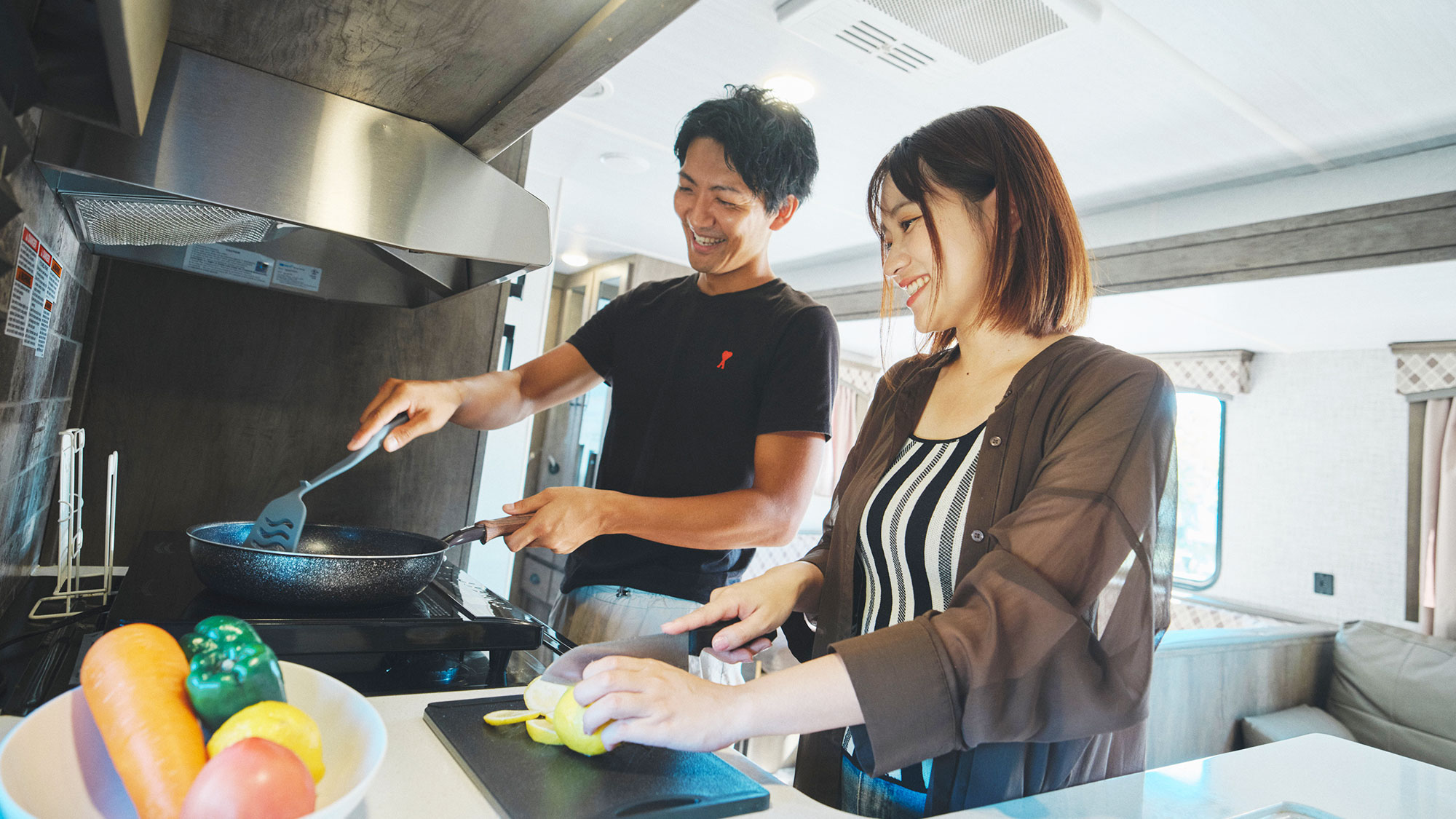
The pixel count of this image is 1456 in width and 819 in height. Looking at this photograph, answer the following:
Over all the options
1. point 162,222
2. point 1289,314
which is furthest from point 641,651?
point 1289,314

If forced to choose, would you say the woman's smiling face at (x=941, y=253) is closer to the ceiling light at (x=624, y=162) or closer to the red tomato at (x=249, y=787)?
the red tomato at (x=249, y=787)

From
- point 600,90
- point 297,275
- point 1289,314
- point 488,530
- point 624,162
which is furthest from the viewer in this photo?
point 1289,314

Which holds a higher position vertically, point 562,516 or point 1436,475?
point 1436,475

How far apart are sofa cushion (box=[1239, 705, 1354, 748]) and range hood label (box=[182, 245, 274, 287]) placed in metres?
3.35

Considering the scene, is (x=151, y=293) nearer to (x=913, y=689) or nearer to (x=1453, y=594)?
(x=913, y=689)

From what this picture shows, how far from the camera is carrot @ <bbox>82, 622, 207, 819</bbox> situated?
0.45 m

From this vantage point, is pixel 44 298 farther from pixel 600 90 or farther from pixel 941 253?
pixel 600 90

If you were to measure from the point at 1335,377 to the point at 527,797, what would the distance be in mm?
5850

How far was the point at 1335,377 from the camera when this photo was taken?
4.86 metres

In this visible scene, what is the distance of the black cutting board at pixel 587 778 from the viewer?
606mm

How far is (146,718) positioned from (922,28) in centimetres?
228

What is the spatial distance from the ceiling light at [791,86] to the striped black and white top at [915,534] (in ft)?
6.14

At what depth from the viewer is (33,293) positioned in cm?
90

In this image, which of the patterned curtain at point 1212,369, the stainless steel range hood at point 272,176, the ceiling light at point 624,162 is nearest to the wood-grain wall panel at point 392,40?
the stainless steel range hood at point 272,176
